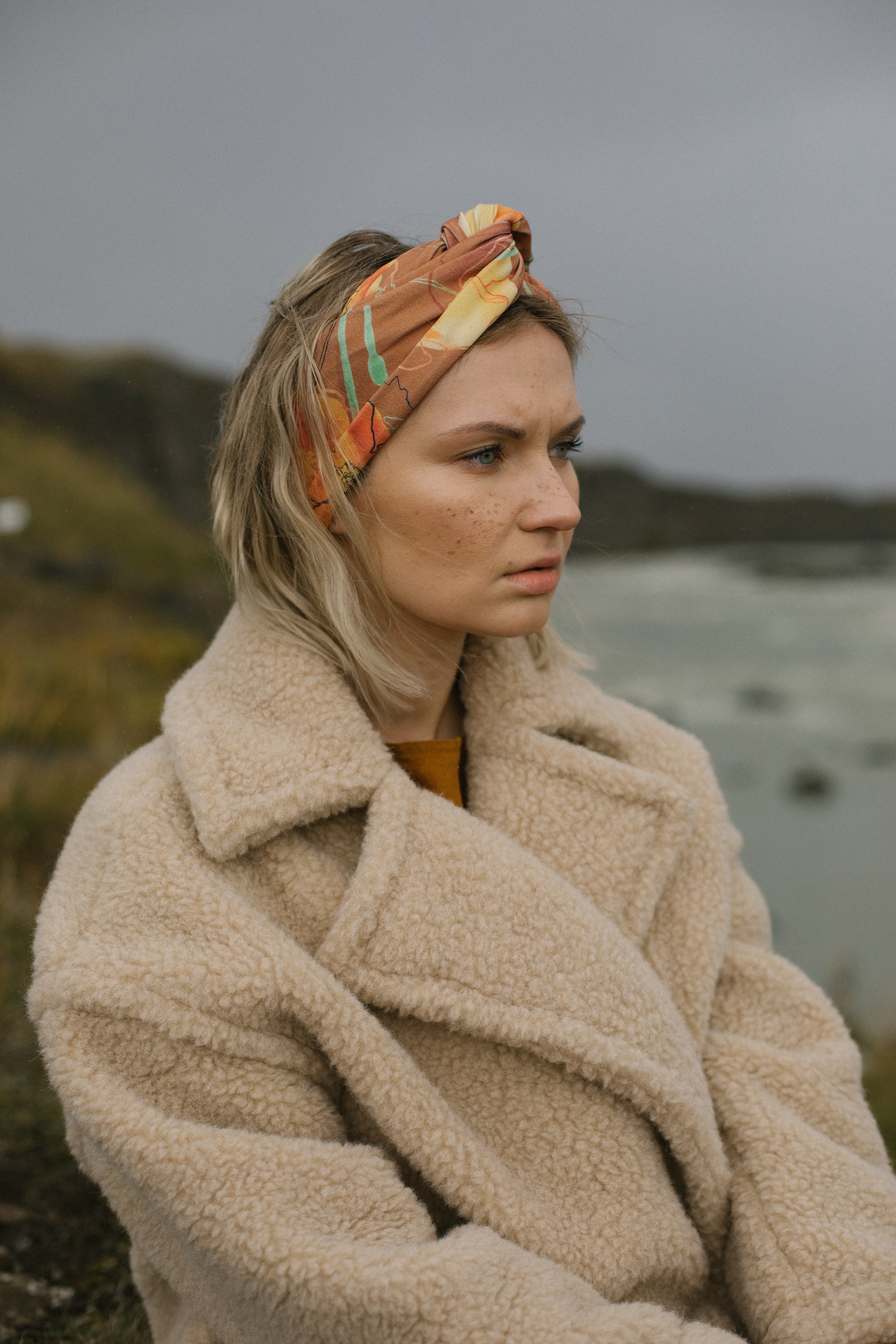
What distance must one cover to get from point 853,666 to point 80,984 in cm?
862

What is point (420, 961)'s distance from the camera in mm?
1609

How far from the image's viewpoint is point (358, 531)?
5.92 feet

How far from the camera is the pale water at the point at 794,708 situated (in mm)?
6117

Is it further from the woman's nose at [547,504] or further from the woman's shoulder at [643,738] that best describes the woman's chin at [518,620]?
the woman's shoulder at [643,738]

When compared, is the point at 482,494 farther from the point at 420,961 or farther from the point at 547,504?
the point at 420,961

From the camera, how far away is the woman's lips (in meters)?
1.79

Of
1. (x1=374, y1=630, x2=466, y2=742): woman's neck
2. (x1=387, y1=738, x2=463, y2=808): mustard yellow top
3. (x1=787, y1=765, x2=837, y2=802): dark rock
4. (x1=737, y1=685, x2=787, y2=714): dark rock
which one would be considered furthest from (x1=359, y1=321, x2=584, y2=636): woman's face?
(x1=737, y1=685, x2=787, y2=714): dark rock

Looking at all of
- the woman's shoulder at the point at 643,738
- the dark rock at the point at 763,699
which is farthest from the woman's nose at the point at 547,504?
the dark rock at the point at 763,699

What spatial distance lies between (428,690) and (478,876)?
450mm

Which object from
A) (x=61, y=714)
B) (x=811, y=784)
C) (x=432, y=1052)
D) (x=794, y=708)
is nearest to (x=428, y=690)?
(x=432, y=1052)

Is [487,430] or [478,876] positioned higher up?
[487,430]

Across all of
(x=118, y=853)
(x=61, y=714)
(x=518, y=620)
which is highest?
(x=518, y=620)

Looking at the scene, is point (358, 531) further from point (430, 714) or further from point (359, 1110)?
point (359, 1110)

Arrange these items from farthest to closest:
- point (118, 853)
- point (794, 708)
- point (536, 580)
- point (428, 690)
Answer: point (794, 708), point (428, 690), point (536, 580), point (118, 853)
